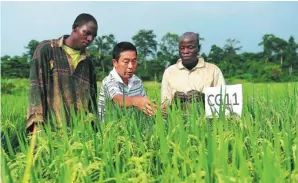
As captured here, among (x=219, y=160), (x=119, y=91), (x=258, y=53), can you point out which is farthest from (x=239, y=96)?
(x=258, y=53)

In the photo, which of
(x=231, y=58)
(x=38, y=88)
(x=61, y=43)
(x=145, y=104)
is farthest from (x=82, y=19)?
(x=231, y=58)

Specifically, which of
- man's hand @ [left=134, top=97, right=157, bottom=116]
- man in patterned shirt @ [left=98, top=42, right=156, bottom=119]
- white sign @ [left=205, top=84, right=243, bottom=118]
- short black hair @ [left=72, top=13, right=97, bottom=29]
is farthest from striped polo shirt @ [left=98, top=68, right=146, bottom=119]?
white sign @ [left=205, top=84, right=243, bottom=118]

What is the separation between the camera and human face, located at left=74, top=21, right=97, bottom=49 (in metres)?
2.60

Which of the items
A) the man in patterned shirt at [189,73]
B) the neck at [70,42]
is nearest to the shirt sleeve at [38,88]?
the neck at [70,42]

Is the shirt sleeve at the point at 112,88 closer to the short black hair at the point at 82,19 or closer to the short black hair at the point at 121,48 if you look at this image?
the short black hair at the point at 121,48

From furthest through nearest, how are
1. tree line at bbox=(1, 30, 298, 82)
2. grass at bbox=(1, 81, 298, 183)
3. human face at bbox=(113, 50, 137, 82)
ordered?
tree line at bbox=(1, 30, 298, 82) < human face at bbox=(113, 50, 137, 82) < grass at bbox=(1, 81, 298, 183)

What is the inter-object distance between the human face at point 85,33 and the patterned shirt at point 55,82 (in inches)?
5.3

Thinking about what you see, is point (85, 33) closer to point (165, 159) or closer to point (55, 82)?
point (55, 82)

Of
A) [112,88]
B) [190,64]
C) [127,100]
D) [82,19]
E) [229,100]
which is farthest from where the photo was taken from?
[190,64]

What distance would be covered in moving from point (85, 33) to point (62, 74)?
28 centimetres

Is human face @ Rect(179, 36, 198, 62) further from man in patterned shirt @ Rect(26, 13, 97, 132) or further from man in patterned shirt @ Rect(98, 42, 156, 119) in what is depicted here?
man in patterned shirt @ Rect(26, 13, 97, 132)

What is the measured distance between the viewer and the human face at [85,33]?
8.52 ft

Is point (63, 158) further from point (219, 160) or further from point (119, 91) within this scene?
point (119, 91)

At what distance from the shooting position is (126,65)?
2.88 m
